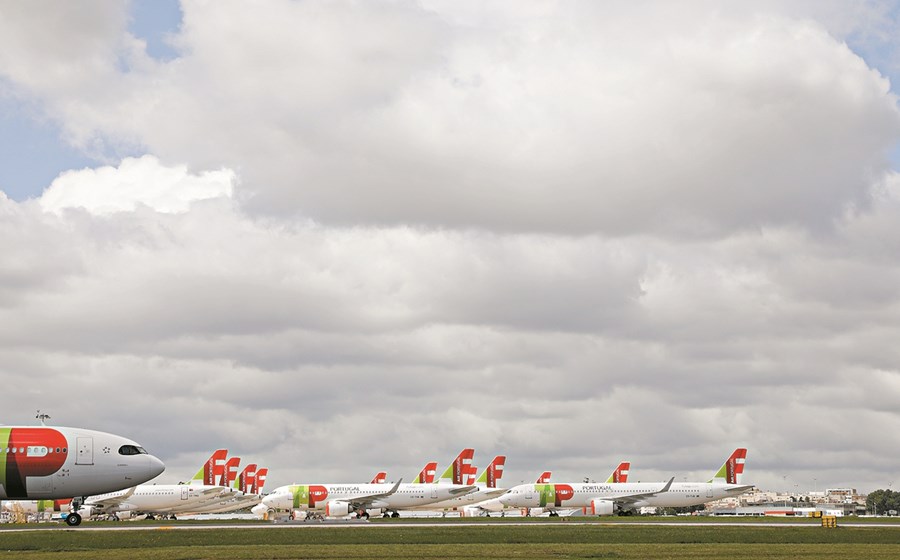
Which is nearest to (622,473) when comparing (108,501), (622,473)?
(622,473)

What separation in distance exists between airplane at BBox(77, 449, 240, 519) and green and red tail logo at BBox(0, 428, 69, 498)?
62.7 m

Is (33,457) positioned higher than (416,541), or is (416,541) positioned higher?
(33,457)

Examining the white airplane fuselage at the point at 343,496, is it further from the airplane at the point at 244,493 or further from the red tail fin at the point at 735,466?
the red tail fin at the point at 735,466

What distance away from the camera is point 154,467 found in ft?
213

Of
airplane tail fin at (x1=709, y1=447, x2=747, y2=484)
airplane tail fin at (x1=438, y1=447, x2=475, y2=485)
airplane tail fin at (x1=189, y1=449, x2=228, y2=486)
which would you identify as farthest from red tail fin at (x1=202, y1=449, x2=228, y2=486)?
airplane tail fin at (x1=709, y1=447, x2=747, y2=484)

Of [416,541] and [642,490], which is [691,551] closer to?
[416,541]

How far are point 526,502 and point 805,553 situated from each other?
3671 inches

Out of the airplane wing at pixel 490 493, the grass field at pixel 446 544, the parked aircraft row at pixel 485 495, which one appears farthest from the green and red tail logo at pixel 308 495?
the grass field at pixel 446 544

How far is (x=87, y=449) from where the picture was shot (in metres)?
62.0

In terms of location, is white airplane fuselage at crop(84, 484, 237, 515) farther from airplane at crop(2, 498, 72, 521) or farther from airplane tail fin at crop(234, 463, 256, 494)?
airplane tail fin at crop(234, 463, 256, 494)

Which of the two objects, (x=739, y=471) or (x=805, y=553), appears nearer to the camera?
(x=805, y=553)

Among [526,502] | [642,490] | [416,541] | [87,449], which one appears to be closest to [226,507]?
[526,502]

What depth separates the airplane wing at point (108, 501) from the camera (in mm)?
123225

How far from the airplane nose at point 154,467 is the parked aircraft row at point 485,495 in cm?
5453
